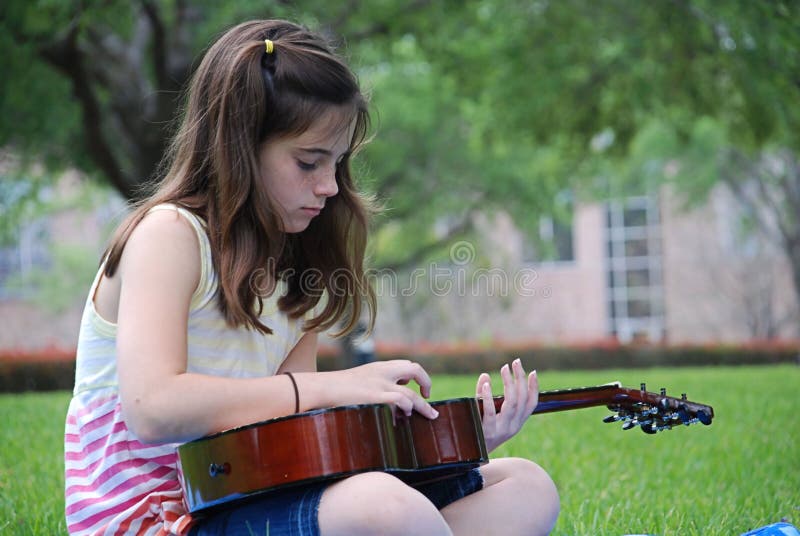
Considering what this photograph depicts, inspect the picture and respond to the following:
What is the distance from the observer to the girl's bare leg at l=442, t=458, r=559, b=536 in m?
2.27

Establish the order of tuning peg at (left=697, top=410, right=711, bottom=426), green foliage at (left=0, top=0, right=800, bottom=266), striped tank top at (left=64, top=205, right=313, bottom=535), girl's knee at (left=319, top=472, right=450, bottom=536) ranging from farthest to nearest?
green foliage at (left=0, top=0, right=800, bottom=266), tuning peg at (left=697, top=410, right=711, bottom=426), striped tank top at (left=64, top=205, right=313, bottom=535), girl's knee at (left=319, top=472, right=450, bottom=536)

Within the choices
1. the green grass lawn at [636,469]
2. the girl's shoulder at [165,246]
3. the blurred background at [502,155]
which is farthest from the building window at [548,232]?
the girl's shoulder at [165,246]

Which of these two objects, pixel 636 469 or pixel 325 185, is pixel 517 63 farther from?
pixel 325 185

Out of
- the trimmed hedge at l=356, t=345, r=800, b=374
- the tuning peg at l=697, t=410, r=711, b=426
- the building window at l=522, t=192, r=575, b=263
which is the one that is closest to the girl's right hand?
the tuning peg at l=697, t=410, r=711, b=426

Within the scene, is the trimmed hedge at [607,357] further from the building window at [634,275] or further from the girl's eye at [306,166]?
the girl's eye at [306,166]

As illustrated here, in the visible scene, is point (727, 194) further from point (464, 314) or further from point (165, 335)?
point (165, 335)

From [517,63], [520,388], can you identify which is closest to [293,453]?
[520,388]

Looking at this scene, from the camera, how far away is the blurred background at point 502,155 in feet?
28.9

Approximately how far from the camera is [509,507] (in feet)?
7.52

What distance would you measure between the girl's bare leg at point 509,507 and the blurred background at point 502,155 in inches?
48.9

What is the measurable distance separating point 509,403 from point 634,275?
76.0 feet

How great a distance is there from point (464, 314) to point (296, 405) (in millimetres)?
20113

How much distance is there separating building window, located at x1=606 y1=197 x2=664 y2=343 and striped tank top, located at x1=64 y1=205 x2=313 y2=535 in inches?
908

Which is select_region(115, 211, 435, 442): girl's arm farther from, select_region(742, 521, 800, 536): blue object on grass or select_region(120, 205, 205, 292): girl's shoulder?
select_region(742, 521, 800, 536): blue object on grass
